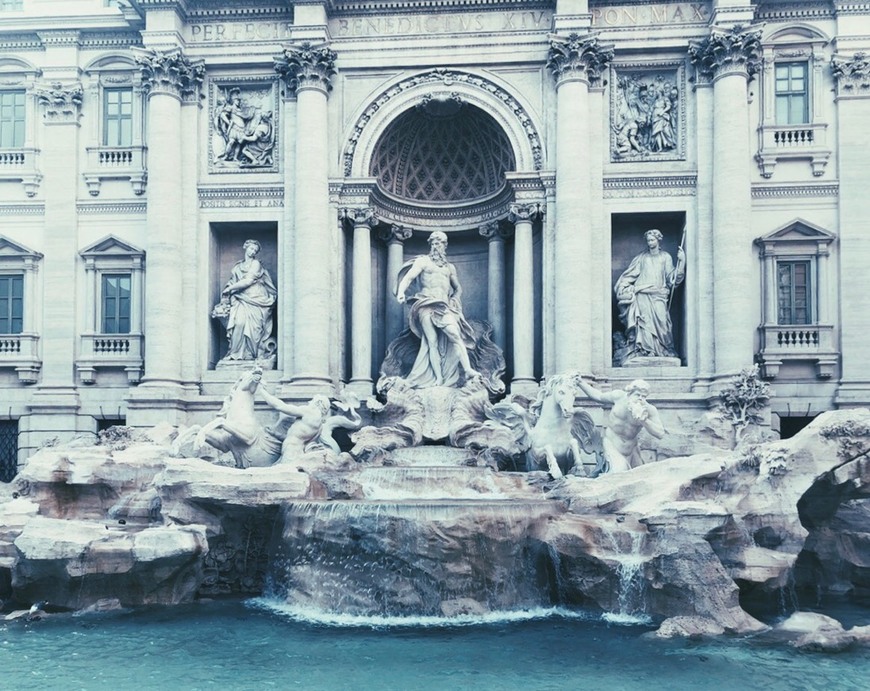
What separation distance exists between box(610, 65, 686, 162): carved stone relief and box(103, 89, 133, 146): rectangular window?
13.2 m

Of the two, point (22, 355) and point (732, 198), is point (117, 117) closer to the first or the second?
point (22, 355)

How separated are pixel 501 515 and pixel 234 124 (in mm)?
13980

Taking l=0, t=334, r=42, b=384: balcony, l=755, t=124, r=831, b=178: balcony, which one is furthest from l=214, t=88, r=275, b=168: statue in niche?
l=755, t=124, r=831, b=178: balcony

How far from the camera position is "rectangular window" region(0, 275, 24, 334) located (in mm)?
23422

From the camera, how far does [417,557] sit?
13500 millimetres

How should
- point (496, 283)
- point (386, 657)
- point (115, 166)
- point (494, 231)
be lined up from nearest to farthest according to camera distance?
point (386, 657)
point (496, 283)
point (494, 231)
point (115, 166)

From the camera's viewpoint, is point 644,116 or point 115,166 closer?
point 644,116

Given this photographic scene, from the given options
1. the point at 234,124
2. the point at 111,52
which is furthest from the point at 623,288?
the point at 111,52

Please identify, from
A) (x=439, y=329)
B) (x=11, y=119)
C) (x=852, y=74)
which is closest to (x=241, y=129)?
(x=11, y=119)

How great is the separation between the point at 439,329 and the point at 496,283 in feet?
9.10

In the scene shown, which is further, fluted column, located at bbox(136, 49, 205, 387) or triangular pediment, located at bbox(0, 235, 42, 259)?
triangular pediment, located at bbox(0, 235, 42, 259)

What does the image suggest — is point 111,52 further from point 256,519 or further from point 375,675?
point 375,675

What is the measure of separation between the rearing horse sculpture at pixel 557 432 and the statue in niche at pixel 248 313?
7303 millimetres

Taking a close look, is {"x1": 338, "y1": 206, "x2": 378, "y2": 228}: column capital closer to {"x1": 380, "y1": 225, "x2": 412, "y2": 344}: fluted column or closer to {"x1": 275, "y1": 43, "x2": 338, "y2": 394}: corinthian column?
{"x1": 275, "y1": 43, "x2": 338, "y2": 394}: corinthian column
